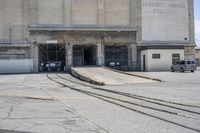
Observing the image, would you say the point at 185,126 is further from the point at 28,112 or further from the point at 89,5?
the point at 89,5

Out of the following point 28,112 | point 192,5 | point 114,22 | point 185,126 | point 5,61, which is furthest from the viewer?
point 192,5

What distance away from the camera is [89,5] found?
57.1 metres

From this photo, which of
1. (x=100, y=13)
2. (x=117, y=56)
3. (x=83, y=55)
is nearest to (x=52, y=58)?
(x=83, y=55)

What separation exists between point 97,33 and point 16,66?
42.6 ft

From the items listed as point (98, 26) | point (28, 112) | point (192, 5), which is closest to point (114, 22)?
point (98, 26)

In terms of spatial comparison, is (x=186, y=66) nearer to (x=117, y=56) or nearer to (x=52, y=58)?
(x=117, y=56)

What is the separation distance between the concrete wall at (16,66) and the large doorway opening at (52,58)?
227cm

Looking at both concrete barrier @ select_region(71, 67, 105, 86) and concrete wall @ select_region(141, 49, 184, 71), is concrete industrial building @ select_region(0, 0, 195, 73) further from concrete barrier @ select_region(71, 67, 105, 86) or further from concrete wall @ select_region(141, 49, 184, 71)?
concrete barrier @ select_region(71, 67, 105, 86)

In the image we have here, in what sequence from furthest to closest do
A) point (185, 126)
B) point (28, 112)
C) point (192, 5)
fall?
point (192, 5)
point (28, 112)
point (185, 126)

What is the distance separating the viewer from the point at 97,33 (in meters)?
56.6

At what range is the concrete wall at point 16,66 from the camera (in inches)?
2112

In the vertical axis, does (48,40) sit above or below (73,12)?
below

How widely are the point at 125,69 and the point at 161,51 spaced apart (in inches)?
242

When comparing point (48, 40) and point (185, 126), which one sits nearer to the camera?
point (185, 126)
